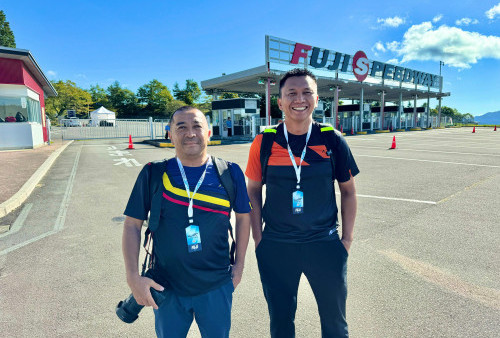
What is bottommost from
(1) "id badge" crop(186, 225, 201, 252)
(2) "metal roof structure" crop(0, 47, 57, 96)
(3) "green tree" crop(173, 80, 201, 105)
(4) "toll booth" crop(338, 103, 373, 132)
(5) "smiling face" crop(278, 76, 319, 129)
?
(1) "id badge" crop(186, 225, 201, 252)

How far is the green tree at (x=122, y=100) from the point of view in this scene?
7425cm

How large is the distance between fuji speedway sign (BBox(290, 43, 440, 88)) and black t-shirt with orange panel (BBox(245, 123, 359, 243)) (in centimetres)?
2272

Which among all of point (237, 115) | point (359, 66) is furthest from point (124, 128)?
point (359, 66)

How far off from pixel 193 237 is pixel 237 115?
24.9 m

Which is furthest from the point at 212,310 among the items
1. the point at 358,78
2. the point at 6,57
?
the point at 358,78

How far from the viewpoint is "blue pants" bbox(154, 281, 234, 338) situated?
1607mm

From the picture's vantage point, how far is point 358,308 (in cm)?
258

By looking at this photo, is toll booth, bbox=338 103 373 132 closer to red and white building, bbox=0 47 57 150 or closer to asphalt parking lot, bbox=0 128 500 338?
red and white building, bbox=0 47 57 150

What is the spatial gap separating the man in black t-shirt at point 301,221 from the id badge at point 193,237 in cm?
49

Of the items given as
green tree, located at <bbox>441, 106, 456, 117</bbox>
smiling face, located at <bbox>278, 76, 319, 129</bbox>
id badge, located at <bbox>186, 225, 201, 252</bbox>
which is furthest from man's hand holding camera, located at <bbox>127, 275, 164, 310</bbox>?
green tree, located at <bbox>441, 106, 456, 117</bbox>

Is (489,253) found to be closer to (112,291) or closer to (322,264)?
(322,264)

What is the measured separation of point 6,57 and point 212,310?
20.1 m

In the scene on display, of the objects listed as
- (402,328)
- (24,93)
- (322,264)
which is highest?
(24,93)

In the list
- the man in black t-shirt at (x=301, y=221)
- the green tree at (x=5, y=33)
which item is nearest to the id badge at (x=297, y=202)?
the man in black t-shirt at (x=301, y=221)
